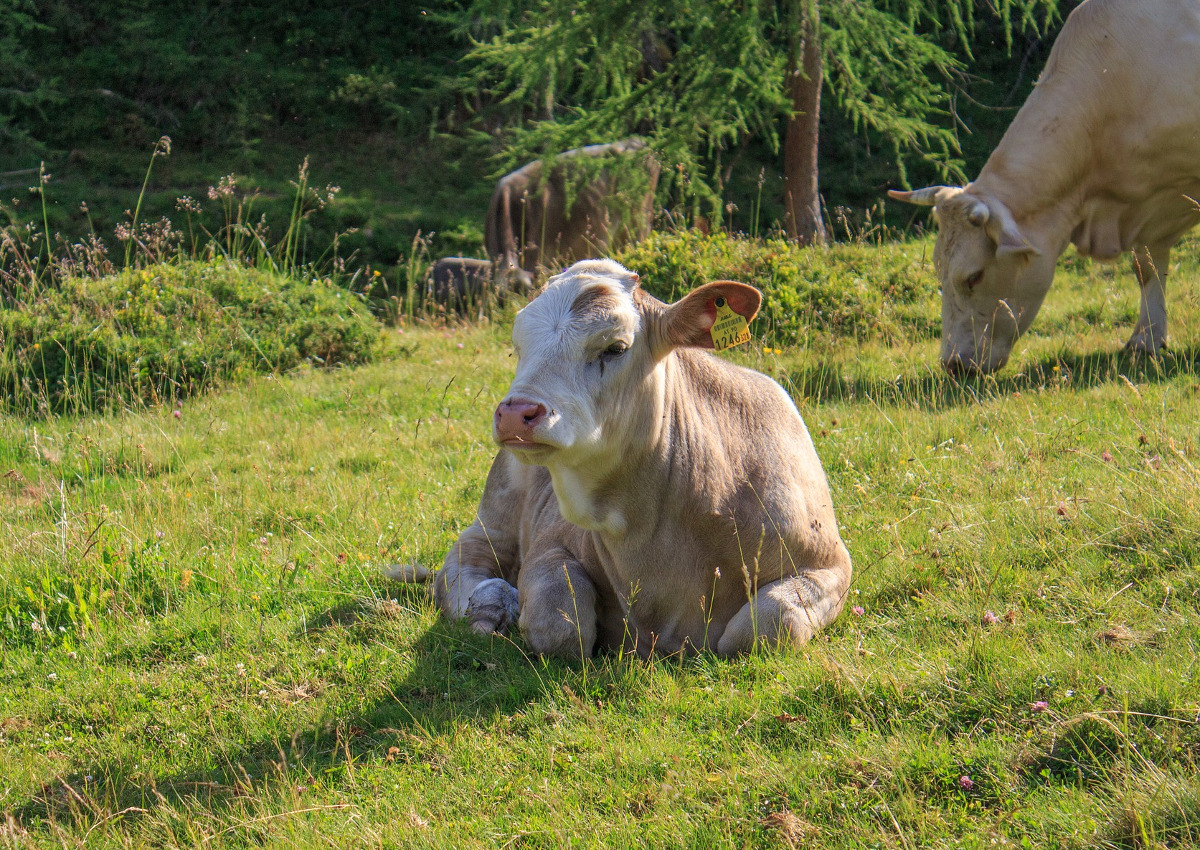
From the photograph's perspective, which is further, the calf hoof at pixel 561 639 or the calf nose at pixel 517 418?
the calf hoof at pixel 561 639

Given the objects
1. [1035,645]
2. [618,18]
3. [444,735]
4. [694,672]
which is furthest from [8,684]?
[618,18]

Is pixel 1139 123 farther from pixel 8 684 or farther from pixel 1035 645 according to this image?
pixel 8 684

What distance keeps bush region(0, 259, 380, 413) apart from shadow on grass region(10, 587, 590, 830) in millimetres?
4893

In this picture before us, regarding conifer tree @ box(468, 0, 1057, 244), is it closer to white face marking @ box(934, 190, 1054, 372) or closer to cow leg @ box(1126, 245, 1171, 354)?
white face marking @ box(934, 190, 1054, 372)

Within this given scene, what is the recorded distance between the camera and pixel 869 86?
43.7 ft

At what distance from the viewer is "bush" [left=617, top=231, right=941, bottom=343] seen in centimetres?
A: 938


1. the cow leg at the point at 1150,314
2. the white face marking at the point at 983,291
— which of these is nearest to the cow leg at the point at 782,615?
the white face marking at the point at 983,291

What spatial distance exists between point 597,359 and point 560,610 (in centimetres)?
104

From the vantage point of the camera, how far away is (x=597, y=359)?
4012 mm

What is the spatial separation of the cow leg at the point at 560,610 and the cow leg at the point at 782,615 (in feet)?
1.77

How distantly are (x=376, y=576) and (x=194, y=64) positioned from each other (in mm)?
20944

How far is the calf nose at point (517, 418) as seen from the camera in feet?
11.9

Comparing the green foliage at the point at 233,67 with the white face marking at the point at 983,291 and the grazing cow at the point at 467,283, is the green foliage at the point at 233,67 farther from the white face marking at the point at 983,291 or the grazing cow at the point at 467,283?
the white face marking at the point at 983,291

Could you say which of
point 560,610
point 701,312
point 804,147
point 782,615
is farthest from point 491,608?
point 804,147
